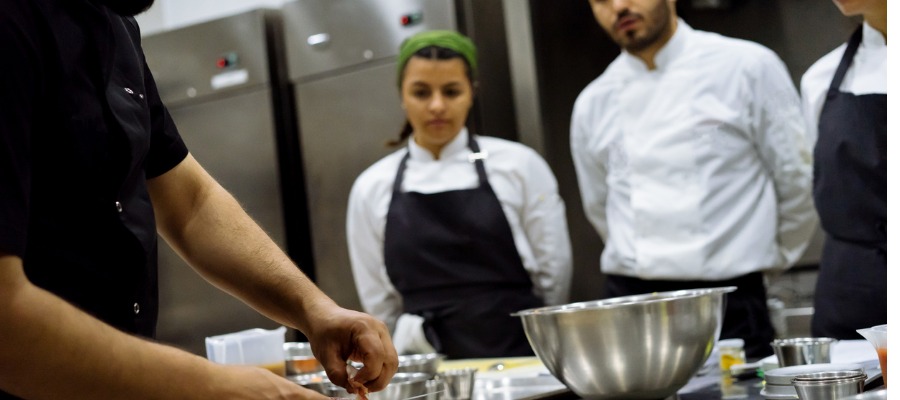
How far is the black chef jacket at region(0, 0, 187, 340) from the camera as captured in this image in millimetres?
1038

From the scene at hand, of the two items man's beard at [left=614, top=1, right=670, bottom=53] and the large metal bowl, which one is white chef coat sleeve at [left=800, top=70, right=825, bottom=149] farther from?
the large metal bowl

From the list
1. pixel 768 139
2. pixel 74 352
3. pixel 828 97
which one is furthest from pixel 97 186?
pixel 768 139

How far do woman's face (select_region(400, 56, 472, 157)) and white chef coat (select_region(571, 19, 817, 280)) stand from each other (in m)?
0.49

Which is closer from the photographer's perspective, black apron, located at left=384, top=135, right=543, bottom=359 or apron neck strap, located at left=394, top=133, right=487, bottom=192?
black apron, located at left=384, top=135, right=543, bottom=359

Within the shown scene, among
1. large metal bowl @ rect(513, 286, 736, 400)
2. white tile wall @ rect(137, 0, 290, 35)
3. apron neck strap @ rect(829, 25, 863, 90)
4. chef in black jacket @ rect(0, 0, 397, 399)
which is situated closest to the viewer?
chef in black jacket @ rect(0, 0, 397, 399)

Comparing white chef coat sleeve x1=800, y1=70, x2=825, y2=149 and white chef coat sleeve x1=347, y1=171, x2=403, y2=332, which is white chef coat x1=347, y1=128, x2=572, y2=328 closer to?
white chef coat sleeve x1=347, y1=171, x2=403, y2=332

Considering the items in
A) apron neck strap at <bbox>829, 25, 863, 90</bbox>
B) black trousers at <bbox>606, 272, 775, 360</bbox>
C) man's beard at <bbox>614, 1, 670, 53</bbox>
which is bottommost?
black trousers at <bbox>606, 272, 775, 360</bbox>

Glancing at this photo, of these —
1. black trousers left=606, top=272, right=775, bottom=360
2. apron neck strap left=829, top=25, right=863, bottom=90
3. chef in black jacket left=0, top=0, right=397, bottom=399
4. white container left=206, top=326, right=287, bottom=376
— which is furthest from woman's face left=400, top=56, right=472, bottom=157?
chef in black jacket left=0, top=0, right=397, bottom=399

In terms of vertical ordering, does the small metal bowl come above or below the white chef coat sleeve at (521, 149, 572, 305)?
above

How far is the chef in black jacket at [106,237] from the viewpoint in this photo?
100 cm

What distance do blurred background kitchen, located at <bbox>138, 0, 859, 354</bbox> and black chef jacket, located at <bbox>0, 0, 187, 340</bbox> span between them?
7.47 feet

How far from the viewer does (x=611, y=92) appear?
3.01 m

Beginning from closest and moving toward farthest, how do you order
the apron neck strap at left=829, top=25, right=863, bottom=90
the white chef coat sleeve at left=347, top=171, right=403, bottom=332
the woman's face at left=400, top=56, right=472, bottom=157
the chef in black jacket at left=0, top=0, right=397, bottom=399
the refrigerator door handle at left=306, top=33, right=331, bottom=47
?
the chef in black jacket at left=0, top=0, right=397, bottom=399 → the apron neck strap at left=829, top=25, right=863, bottom=90 → the woman's face at left=400, top=56, right=472, bottom=157 → the white chef coat sleeve at left=347, top=171, right=403, bottom=332 → the refrigerator door handle at left=306, top=33, right=331, bottom=47

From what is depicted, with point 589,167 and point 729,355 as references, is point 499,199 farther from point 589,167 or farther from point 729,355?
point 729,355
